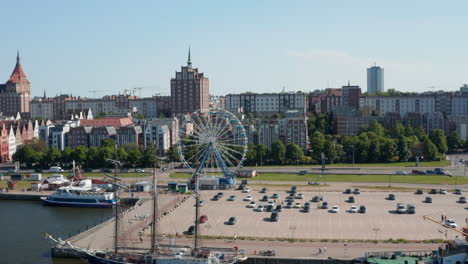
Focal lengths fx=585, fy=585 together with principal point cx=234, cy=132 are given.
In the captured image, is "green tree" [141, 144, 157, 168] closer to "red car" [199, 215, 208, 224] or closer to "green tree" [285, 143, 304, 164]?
"green tree" [285, 143, 304, 164]

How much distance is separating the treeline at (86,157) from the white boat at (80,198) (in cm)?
1458

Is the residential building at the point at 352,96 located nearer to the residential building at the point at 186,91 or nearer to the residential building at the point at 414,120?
the residential building at the point at 414,120

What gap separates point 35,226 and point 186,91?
54.7m

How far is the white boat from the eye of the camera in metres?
40.3

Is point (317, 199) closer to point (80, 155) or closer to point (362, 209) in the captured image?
point (362, 209)

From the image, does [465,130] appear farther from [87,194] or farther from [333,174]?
[87,194]

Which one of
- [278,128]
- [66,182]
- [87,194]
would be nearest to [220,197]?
[87,194]

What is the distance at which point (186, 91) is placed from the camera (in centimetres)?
8719

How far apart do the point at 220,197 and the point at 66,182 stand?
13.8 metres

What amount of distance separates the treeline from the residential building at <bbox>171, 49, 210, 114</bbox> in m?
28.6

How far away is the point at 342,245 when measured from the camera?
2691 cm

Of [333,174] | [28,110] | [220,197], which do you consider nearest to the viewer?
[220,197]

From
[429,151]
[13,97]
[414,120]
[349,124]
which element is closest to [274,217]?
[429,151]

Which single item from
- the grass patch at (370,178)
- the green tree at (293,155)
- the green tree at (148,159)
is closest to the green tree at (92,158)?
the green tree at (148,159)
